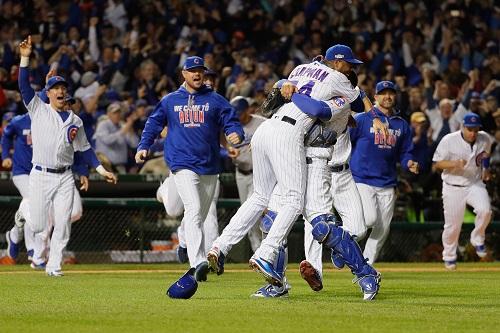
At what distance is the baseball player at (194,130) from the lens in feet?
42.7

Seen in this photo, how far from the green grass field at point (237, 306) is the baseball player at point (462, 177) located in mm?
2450

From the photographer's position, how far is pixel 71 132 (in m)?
14.7

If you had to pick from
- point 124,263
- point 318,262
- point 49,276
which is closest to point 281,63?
point 124,263

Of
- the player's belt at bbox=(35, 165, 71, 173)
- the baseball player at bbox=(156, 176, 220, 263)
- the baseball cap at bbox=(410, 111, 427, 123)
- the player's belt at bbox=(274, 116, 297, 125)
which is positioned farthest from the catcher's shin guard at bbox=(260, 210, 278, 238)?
the baseball cap at bbox=(410, 111, 427, 123)

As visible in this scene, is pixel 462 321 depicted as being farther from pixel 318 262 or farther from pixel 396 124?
pixel 396 124

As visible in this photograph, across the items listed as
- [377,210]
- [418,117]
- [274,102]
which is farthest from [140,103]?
[274,102]

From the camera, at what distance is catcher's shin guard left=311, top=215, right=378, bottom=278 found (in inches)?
395

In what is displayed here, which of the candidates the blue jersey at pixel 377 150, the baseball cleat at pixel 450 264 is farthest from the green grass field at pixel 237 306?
the baseball cleat at pixel 450 264

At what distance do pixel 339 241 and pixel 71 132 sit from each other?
18.1 ft

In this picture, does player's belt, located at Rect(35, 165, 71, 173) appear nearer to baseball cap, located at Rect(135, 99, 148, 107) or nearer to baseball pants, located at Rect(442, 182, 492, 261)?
baseball pants, located at Rect(442, 182, 492, 261)

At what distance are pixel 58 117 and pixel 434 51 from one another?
12828 millimetres

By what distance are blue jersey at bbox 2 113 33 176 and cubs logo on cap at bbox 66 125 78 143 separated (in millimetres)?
2345

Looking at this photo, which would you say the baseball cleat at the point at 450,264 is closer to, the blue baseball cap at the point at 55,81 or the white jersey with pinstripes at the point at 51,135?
the white jersey with pinstripes at the point at 51,135

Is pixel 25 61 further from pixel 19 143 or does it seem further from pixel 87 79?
pixel 87 79
